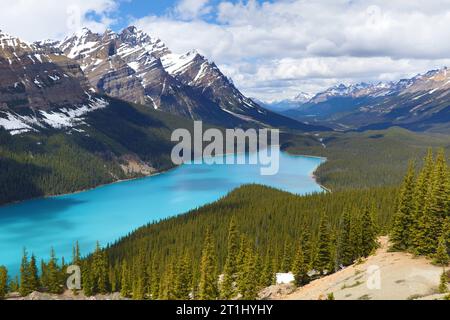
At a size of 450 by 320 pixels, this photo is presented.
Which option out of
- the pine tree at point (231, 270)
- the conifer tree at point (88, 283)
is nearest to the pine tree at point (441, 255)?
the pine tree at point (231, 270)

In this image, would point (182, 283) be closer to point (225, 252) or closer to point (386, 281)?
point (386, 281)

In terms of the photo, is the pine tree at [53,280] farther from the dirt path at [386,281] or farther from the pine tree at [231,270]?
the dirt path at [386,281]

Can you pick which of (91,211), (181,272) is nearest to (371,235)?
(181,272)

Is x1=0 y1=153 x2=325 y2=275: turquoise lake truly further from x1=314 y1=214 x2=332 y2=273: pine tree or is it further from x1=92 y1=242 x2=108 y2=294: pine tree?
x1=314 y1=214 x2=332 y2=273: pine tree

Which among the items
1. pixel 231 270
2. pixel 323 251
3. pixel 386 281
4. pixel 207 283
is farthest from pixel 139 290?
pixel 386 281

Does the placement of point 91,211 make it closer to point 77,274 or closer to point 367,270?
point 77,274

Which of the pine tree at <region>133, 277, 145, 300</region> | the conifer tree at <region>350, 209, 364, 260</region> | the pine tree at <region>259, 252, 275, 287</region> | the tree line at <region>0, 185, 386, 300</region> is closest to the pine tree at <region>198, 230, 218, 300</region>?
the tree line at <region>0, 185, 386, 300</region>

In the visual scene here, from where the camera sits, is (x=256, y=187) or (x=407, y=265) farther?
(x=256, y=187)
